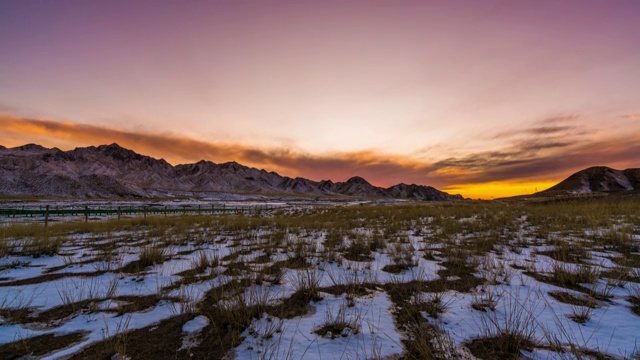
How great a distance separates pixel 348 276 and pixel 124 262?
204 inches

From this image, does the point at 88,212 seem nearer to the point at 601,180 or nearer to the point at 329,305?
the point at 329,305

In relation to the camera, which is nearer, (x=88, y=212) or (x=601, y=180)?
(x=88, y=212)

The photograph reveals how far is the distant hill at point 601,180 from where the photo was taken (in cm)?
7937

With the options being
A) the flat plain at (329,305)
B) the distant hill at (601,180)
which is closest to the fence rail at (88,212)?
the flat plain at (329,305)

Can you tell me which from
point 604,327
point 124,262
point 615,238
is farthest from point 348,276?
point 615,238

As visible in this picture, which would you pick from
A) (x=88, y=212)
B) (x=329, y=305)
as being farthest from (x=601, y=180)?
(x=88, y=212)

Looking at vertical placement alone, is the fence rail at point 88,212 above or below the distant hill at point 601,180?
below

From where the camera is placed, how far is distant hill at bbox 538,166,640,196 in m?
79.4

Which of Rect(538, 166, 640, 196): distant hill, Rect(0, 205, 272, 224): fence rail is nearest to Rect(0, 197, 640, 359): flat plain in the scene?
Rect(0, 205, 272, 224): fence rail

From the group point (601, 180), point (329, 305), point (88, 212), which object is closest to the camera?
point (329, 305)

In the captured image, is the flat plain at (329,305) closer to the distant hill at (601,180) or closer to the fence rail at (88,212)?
the fence rail at (88,212)

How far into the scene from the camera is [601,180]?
8300 cm

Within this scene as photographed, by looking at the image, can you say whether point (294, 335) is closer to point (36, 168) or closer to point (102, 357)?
point (102, 357)

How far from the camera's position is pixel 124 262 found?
250 inches
